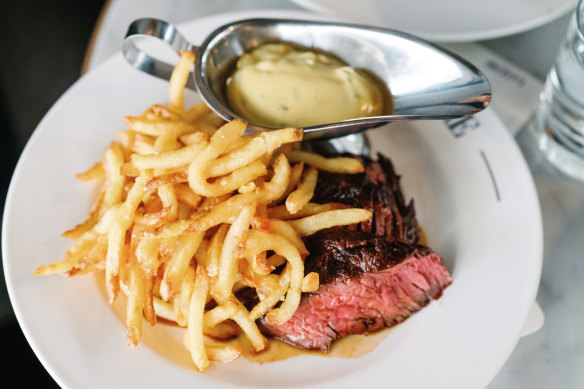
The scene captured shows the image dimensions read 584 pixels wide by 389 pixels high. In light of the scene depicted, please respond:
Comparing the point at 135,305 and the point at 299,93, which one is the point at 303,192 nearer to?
the point at 299,93

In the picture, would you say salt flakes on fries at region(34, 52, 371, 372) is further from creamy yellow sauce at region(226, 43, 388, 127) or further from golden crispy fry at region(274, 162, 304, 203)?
creamy yellow sauce at region(226, 43, 388, 127)

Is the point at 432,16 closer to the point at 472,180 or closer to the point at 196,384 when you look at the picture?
the point at 472,180

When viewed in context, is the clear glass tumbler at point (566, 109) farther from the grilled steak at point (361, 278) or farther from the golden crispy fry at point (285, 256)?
the golden crispy fry at point (285, 256)

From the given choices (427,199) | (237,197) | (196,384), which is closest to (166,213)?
(237,197)

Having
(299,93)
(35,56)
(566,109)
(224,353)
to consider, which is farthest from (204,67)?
(35,56)

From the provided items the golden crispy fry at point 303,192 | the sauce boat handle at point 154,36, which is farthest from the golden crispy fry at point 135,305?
the sauce boat handle at point 154,36

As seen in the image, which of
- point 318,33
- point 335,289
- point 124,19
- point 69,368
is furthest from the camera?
point 124,19
